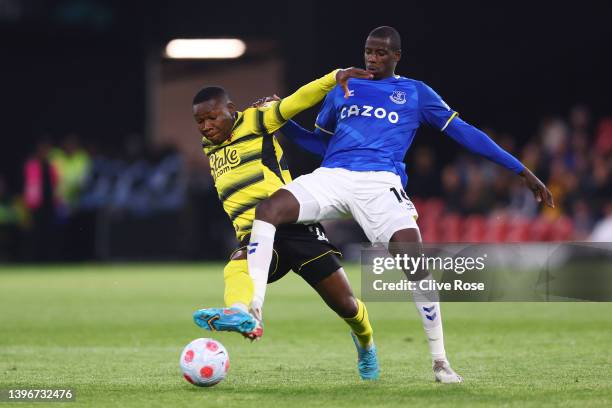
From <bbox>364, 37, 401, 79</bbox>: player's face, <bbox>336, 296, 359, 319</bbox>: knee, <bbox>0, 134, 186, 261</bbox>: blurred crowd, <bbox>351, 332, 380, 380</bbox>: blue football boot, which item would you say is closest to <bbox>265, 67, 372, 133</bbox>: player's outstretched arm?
<bbox>364, 37, 401, 79</bbox>: player's face

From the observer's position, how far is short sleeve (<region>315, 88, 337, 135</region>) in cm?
722

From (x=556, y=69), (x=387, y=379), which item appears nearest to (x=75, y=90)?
(x=556, y=69)

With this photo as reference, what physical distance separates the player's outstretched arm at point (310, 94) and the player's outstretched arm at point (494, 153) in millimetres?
656

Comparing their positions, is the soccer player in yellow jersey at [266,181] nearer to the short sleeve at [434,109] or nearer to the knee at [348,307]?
the knee at [348,307]

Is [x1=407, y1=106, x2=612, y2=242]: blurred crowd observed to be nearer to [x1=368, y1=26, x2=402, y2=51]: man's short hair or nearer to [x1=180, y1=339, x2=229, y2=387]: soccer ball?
[x1=368, y1=26, x2=402, y2=51]: man's short hair

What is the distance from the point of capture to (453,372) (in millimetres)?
6762

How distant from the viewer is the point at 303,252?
6949 millimetres

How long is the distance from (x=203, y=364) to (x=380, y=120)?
1.73 metres

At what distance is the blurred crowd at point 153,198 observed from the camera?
19141mm

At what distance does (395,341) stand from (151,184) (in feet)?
42.6

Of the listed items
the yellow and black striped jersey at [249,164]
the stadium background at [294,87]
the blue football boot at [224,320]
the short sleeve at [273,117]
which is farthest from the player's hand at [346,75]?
the stadium background at [294,87]

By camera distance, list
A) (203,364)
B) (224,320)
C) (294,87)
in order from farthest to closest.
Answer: (294,87), (203,364), (224,320)

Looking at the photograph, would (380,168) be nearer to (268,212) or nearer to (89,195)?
(268,212)

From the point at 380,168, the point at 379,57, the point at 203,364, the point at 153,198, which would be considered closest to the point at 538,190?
the point at 380,168
